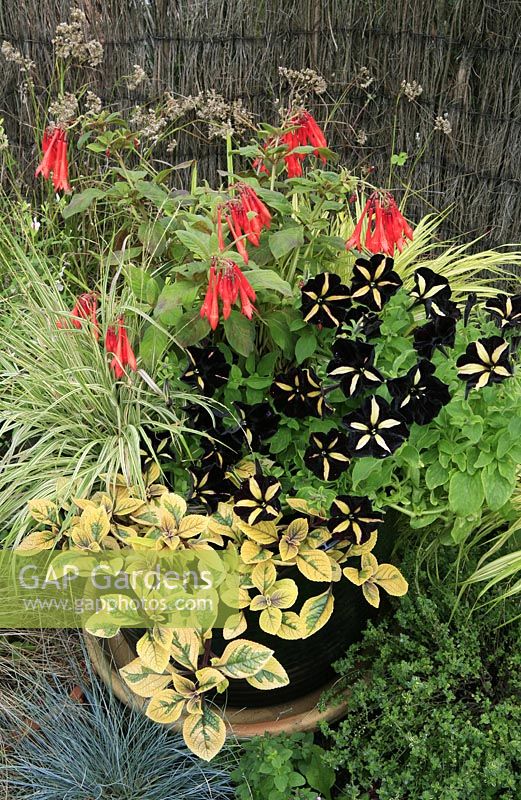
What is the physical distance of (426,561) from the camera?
1.83 metres

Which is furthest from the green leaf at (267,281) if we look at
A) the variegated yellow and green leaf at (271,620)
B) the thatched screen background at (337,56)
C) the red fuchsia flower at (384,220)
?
the thatched screen background at (337,56)

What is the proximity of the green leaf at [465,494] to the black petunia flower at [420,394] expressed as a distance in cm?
13

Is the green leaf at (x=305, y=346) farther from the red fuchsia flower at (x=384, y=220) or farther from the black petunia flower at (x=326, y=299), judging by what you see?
the red fuchsia flower at (x=384, y=220)

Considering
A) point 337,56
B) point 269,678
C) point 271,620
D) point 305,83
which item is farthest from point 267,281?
point 337,56

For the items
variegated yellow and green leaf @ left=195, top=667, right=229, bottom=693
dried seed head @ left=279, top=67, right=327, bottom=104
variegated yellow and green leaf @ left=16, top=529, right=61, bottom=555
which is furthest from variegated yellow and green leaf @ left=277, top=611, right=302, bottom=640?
dried seed head @ left=279, top=67, right=327, bottom=104

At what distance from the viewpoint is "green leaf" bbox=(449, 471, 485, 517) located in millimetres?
1349

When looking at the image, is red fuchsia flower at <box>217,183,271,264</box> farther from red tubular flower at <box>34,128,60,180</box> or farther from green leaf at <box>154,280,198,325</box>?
red tubular flower at <box>34,128,60,180</box>

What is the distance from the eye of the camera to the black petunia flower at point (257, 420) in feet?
5.10

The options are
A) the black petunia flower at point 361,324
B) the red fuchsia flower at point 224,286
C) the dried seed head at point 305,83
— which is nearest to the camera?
the red fuchsia flower at point 224,286

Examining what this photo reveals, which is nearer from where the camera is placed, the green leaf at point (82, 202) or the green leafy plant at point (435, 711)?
the green leafy plant at point (435, 711)

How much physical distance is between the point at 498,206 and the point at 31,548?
92.2 inches

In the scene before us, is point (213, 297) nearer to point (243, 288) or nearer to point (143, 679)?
point (243, 288)

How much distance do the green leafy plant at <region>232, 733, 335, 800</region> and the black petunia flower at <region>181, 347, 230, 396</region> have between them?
764 millimetres

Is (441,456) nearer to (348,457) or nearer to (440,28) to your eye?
(348,457)
